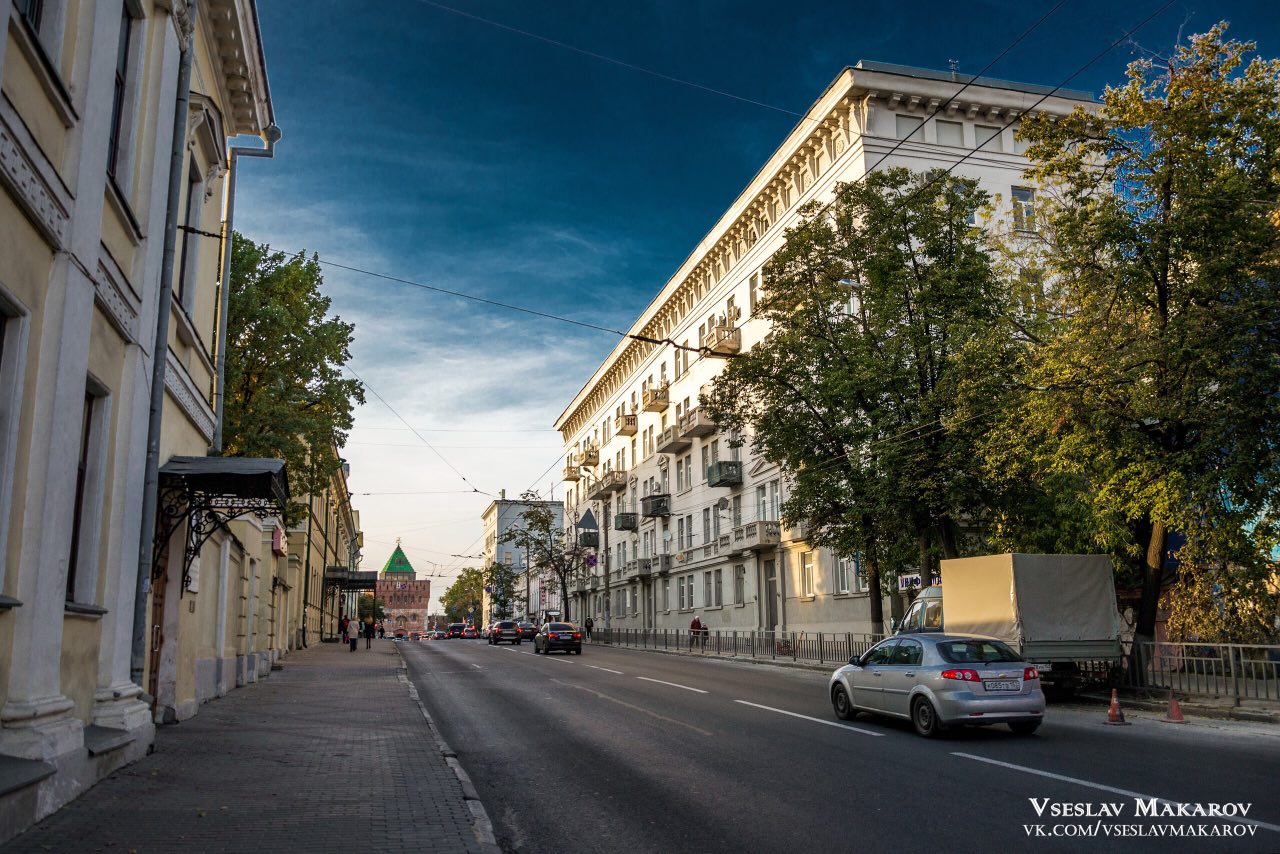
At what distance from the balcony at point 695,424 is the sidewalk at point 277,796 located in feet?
119

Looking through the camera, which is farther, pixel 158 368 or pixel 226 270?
pixel 226 270

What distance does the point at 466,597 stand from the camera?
142 m

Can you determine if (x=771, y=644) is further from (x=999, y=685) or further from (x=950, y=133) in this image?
(x=999, y=685)

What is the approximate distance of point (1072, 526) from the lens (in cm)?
2409

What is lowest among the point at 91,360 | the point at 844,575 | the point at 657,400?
the point at 844,575

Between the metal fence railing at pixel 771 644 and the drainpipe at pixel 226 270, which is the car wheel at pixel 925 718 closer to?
the metal fence railing at pixel 771 644

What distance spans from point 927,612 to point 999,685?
9.85 metres

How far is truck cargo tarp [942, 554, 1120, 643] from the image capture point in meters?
18.6

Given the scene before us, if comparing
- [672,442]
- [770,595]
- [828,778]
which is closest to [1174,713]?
[828,778]

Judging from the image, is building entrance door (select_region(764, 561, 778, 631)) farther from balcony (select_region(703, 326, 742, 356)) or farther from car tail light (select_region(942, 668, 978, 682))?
car tail light (select_region(942, 668, 978, 682))

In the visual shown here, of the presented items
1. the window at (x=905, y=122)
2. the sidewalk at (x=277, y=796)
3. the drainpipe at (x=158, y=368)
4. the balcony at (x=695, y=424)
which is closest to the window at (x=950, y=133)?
the window at (x=905, y=122)

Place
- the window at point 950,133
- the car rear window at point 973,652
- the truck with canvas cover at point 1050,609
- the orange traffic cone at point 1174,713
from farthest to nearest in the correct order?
the window at point 950,133 < the truck with canvas cover at point 1050,609 < the orange traffic cone at point 1174,713 < the car rear window at point 973,652

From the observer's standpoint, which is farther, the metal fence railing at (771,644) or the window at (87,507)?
the metal fence railing at (771,644)

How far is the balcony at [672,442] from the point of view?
180 ft
